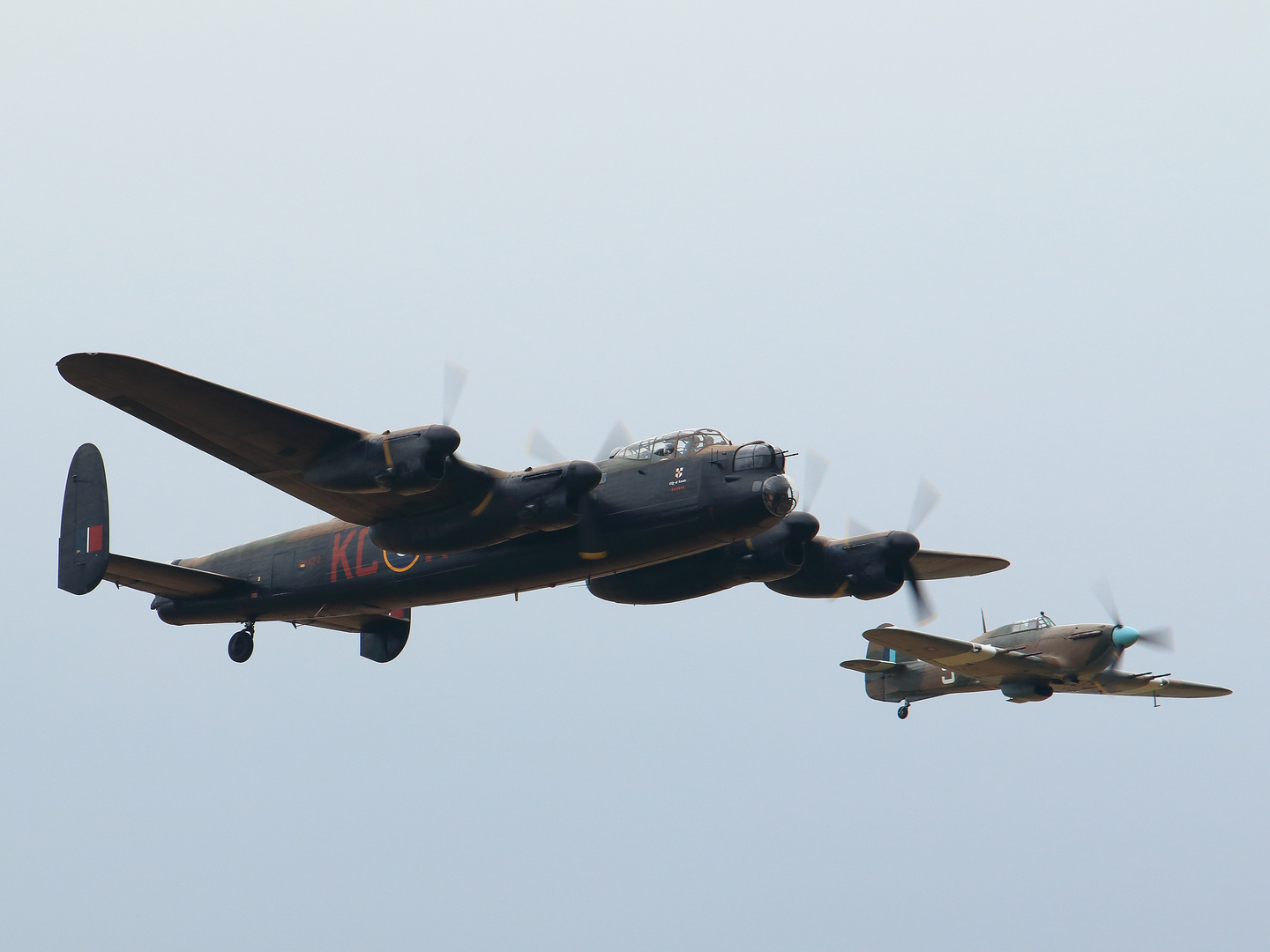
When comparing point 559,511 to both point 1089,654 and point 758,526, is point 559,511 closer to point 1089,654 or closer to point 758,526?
point 758,526

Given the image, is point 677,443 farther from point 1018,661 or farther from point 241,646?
point 1018,661

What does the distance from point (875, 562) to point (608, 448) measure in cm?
665

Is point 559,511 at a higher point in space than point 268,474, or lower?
lower

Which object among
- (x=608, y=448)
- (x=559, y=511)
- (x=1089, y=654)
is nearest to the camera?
(x=559, y=511)

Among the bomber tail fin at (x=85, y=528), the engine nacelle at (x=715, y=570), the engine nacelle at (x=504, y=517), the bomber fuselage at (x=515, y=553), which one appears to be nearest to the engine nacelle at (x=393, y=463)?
the engine nacelle at (x=504, y=517)

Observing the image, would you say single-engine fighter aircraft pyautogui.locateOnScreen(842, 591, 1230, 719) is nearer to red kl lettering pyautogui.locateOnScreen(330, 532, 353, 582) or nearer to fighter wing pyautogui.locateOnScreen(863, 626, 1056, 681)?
fighter wing pyautogui.locateOnScreen(863, 626, 1056, 681)

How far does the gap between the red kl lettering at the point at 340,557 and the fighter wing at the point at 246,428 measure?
91.8 inches

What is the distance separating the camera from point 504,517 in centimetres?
2211

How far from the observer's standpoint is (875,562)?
27.0 metres

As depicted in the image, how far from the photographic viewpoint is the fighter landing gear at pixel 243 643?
26844 millimetres

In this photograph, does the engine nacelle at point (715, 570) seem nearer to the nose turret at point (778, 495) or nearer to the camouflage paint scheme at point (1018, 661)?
the nose turret at point (778, 495)

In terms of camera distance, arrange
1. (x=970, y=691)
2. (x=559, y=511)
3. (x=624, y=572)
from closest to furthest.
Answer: (x=559, y=511)
(x=624, y=572)
(x=970, y=691)

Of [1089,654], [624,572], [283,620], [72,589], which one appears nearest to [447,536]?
[624,572]

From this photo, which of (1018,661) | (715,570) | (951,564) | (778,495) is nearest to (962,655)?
(1018,661)
